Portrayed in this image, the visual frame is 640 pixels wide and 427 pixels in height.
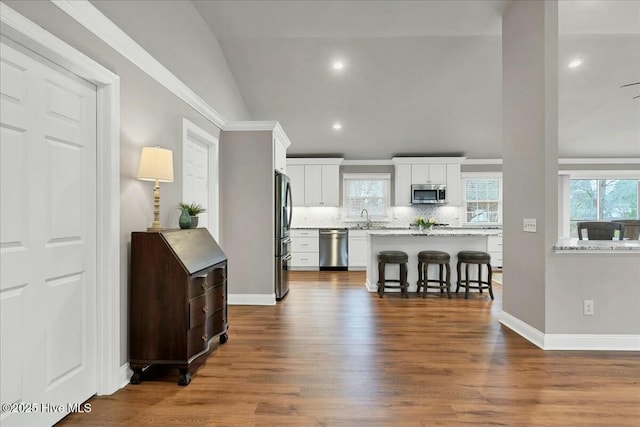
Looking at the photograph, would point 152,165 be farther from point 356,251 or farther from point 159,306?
point 356,251

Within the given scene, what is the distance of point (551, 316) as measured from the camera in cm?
297

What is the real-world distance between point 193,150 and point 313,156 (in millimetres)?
4274

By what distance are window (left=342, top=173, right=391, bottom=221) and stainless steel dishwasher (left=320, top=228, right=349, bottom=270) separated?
0.74m

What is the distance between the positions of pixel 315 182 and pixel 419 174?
2.31 m

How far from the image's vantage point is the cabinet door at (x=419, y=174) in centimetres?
759

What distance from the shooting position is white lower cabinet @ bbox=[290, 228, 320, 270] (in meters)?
7.37

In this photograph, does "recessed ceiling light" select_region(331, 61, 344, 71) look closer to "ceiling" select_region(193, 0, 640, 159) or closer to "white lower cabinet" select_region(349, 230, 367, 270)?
"ceiling" select_region(193, 0, 640, 159)

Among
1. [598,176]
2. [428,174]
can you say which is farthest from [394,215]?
[598,176]

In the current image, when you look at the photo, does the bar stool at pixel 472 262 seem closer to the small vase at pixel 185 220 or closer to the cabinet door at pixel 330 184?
the cabinet door at pixel 330 184

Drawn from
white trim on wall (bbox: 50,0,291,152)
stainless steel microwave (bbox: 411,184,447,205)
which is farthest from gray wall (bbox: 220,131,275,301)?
stainless steel microwave (bbox: 411,184,447,205)

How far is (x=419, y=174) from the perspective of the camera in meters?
7.60

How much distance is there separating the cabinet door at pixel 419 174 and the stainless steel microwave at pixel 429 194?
0.11m

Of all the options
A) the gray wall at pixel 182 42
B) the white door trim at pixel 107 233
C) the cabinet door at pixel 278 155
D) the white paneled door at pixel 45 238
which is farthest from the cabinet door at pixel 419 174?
the white paneled door at pixel 45 238

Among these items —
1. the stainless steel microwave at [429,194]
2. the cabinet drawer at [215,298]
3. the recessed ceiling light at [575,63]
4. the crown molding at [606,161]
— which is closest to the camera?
the cabinet drawer at [215,298]
